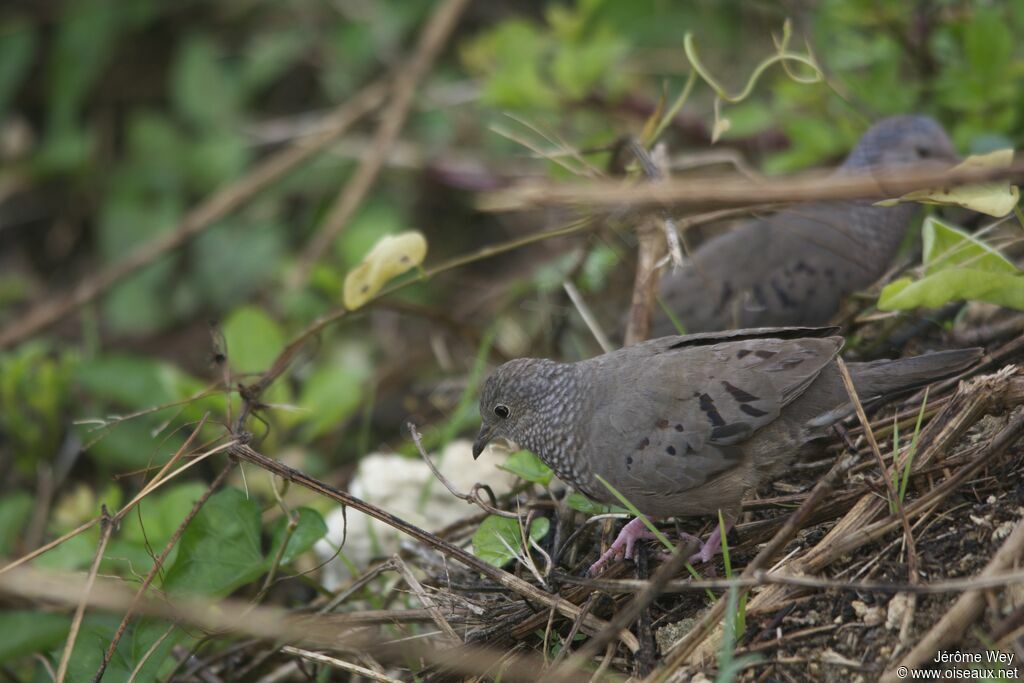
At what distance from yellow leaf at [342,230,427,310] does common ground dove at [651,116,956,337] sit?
1185 millimetres

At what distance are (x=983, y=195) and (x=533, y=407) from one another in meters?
1.53

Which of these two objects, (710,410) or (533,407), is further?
(533,407)

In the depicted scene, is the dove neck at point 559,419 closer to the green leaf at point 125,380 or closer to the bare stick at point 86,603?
the bare stick at point 86,603

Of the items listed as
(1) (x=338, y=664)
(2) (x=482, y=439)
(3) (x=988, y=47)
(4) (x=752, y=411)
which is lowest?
(1) (x=338, y=664)

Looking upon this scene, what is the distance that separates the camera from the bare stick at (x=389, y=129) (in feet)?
19.3

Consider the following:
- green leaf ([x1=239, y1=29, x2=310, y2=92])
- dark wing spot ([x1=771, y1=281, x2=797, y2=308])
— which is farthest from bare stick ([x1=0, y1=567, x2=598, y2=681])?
green leaf ([x1=239, y1=29, x2=310, y2=92])

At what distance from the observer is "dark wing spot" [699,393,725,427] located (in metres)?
3.04

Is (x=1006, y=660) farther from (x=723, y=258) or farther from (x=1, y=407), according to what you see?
(x=1, y=407)

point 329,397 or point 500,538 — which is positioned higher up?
point 500,538

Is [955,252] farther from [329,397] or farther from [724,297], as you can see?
[329,397]

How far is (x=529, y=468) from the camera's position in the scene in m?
3.37

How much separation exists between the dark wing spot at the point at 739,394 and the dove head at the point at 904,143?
6.17 feet

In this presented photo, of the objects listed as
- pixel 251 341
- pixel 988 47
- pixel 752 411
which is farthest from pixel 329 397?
pixel 988 47

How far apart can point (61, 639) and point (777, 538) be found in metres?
2.32
